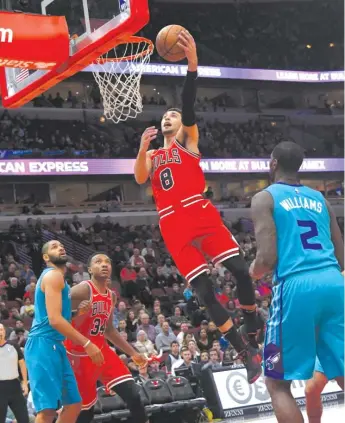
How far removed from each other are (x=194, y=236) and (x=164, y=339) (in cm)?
728

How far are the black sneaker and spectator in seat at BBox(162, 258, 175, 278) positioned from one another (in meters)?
13.1

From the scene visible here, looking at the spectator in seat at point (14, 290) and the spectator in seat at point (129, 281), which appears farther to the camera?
the spectator in seat at point (129, 281)

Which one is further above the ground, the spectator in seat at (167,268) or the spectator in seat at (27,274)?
the spectator in seat at (27,274)

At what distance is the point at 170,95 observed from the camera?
32.1 m

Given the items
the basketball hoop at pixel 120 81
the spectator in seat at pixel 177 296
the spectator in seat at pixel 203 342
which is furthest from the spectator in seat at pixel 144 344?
the spectator in seat at pixel 177 296

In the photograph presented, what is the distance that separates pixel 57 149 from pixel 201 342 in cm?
1245

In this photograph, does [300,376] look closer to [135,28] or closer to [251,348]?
[251,348]

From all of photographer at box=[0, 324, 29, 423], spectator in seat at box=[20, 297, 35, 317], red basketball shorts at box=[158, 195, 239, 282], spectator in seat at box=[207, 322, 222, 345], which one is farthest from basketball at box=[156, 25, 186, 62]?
spectator in seat at box=[207, 322, 222, 345]

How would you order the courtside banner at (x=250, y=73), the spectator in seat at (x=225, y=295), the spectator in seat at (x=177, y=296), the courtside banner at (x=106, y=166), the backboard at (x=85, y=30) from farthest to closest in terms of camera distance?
the courtside banner at (x=250, y=73)
the courtside banner at (x=106, y=166)
the spectator in seat at (x=177, y=296)
the spectator in seat at (x=225, y=295)
the backboard at (x=85, y=30)

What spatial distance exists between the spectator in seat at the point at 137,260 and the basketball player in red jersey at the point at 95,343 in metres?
12.1

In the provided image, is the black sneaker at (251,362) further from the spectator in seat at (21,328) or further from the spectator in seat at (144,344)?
the spectator in seat at (21,328)

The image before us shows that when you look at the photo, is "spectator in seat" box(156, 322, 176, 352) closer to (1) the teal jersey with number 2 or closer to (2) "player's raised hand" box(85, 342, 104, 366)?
(2) "player's raised hand" box(85, 342, 104, 366)

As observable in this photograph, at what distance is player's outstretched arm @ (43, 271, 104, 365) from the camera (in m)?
6.27

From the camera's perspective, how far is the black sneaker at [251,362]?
6359 millimetres
